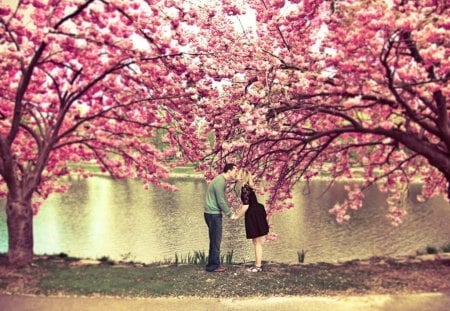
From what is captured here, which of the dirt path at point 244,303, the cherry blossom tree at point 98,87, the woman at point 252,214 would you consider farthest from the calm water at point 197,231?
the dirt path at point 244,303

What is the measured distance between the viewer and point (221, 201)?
27.8ft

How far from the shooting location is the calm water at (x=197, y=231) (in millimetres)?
17719

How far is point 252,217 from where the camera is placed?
8555mm

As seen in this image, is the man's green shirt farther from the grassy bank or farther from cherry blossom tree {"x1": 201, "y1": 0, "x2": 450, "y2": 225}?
the grassy bank

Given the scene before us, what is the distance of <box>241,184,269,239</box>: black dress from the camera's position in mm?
8539

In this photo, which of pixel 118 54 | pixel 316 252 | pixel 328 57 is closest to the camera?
pixel 328 57

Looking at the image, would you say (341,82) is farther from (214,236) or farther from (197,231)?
(197,231)

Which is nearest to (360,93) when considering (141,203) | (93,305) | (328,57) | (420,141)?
(328,57)

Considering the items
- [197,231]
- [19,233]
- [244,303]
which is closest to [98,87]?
[19,233]

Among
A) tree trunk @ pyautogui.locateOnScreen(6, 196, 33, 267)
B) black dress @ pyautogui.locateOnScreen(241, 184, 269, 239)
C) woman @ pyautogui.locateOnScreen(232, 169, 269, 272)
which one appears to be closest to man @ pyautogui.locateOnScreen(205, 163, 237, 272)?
woman @ pyautogui.locateOnScreen(232, 169, 269, 272)

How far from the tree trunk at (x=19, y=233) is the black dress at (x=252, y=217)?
3.91 metres

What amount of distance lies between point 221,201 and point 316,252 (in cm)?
1013

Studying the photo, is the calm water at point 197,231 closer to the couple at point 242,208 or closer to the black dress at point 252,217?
the couple at point 242,208

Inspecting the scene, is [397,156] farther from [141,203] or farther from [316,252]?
Result: [141,203]
